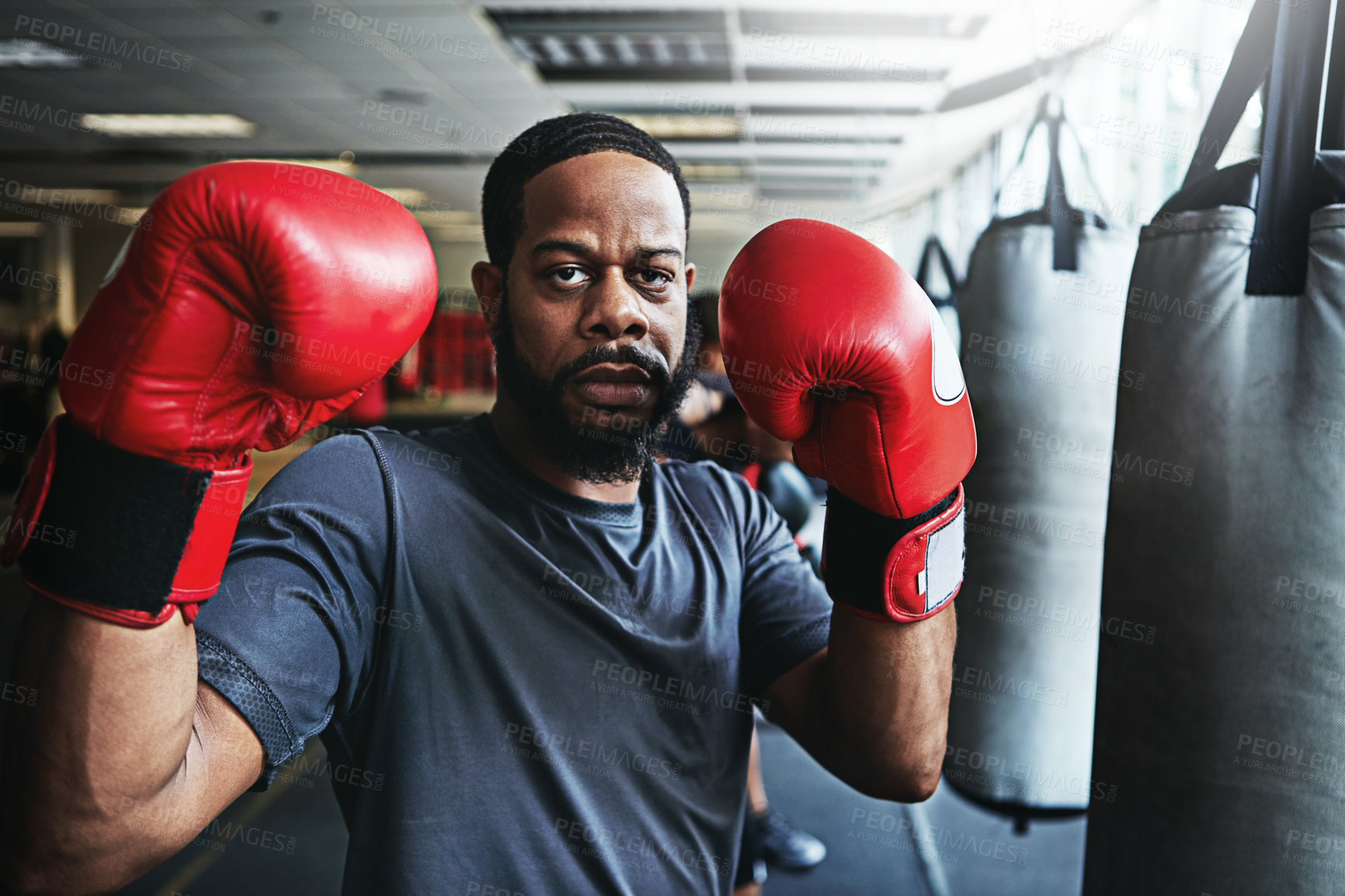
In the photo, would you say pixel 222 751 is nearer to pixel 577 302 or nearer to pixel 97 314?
pixel 97 314

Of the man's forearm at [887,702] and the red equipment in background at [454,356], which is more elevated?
the red equipment in background at [454,356]

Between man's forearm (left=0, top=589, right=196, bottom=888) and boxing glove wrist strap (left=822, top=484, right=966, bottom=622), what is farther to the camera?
boxing glove wrist strap (left=822, top=484, right=966, bottom=622)

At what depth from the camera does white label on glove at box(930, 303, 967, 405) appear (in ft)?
2.64

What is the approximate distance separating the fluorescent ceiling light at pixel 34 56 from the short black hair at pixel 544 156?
5.61 meters

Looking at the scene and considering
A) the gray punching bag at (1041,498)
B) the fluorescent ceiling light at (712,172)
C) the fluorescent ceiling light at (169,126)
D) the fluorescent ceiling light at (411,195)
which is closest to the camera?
the gray punching bag at (1041,498)

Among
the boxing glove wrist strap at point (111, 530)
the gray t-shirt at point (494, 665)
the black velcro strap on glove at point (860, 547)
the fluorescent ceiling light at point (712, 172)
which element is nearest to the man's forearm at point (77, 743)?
the boxing glove wrist strap at point (111, 530)

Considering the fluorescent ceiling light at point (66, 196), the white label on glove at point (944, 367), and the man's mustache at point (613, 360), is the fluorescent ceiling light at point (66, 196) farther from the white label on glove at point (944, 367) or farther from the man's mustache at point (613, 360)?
the white label on glove at point (944, 367)

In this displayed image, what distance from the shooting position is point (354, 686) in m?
0.82

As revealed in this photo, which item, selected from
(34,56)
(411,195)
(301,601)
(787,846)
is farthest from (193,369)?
(411,195)

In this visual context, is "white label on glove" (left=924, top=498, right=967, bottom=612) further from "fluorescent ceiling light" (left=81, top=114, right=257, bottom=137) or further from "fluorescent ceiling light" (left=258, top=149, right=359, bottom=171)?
"fluorescent ceiling light" (left=258, top=149, right=359, bottom=171)

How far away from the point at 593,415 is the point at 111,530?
46 centimetres

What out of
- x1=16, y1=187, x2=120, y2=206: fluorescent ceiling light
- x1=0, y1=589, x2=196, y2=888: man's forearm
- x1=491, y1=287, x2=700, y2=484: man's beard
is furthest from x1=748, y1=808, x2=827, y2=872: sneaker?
x1=16, y1=187, x2=120, y2=206: fluorescent ceiling light

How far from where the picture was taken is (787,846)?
2596 mm

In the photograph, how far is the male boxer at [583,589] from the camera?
758mm
